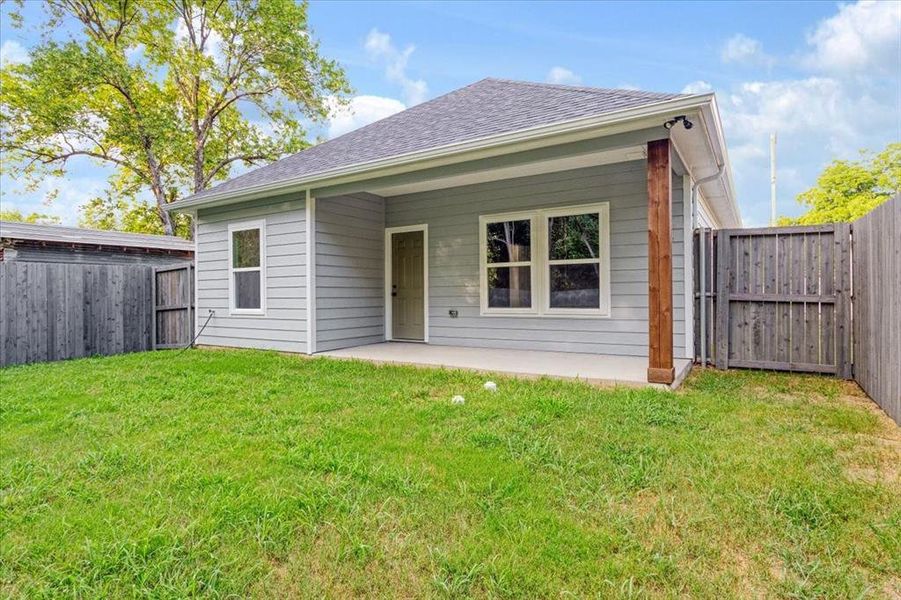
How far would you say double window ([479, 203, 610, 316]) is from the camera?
20.2 feet

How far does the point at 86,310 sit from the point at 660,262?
8492mm

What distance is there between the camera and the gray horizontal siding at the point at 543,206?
588 centimetres

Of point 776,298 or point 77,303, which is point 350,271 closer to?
point 77,303

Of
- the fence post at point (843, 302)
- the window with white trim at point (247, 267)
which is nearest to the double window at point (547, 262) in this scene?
the fence post at point (843, 302)

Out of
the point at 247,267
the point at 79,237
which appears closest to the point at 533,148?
the point at 247,267

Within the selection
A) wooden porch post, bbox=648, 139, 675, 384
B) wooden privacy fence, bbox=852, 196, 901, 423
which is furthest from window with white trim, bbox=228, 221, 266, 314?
wooden privacy fence, bbox=852, 196, 901, 423

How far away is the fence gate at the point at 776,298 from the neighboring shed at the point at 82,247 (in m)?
12.4

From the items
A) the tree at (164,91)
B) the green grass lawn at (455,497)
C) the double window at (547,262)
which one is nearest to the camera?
the green grass lawn at (455,497)

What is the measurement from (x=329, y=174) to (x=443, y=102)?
3.05 m

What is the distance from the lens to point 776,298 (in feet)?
17.1

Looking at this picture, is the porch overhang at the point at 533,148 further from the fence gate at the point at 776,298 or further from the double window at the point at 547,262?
the double window at the point at 547,262

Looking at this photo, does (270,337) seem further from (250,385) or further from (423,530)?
(423,530)

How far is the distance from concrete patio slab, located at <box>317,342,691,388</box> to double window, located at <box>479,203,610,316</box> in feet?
2.27

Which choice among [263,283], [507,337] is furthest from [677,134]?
A: [263,283]
